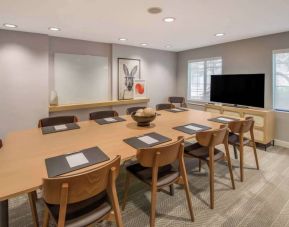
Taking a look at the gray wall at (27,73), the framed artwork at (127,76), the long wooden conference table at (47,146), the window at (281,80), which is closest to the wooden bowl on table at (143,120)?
the long wooden conference table at (47,146)

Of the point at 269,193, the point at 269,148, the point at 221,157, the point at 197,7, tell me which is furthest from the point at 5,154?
the point at 269,148

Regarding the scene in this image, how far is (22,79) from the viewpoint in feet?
11.9

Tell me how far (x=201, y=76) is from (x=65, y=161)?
187 inches

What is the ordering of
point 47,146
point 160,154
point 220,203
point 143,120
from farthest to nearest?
1. point 143,120
2. point 220,203
3. point 47,146
4. point 160,154

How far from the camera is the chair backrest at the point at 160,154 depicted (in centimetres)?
150

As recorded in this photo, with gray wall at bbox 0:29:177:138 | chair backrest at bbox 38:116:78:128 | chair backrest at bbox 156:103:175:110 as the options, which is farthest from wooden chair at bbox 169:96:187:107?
chair backrest at bbox 38:116:78:128

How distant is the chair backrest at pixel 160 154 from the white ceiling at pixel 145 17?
168cm

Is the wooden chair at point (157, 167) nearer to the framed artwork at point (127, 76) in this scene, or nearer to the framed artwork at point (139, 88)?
the framed artwork at point (127, 76)

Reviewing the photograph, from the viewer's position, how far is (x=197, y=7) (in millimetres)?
2396

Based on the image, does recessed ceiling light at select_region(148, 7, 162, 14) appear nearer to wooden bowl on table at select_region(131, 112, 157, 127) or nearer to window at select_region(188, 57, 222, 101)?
wooden bowl on table at select_region(131, 112, 157, 127)

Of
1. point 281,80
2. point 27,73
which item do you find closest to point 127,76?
point 27,73

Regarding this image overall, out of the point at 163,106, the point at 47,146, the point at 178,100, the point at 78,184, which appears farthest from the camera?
the point at 178,100

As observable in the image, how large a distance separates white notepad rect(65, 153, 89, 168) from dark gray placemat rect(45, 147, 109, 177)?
21 millimetres

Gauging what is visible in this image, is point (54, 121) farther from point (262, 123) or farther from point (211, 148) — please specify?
point (262, 123)
